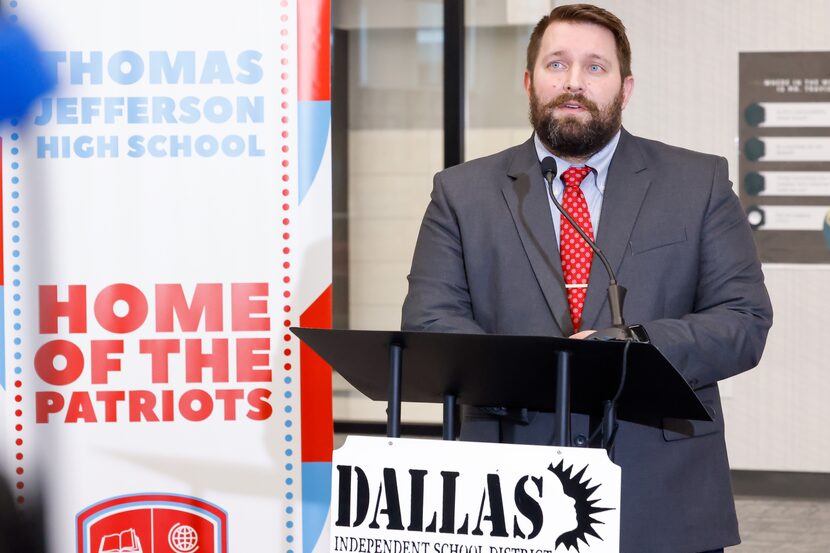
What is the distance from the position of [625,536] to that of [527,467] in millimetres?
491

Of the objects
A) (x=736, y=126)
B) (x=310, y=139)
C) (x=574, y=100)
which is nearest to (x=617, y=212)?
(x=574, y=100)

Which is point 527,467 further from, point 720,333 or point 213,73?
point 213,73

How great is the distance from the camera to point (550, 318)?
1.93 metres

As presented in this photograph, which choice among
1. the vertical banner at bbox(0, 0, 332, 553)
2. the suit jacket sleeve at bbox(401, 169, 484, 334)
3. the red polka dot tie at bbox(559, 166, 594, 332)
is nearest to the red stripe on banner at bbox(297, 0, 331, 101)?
the vertical banner at bbox(0, 0, 332, 553)

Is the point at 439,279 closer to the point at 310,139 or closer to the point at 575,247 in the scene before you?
the point at 575,247

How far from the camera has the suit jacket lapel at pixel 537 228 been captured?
1.92 m

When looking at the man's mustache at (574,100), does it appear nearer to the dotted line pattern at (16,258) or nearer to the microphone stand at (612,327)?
the microphone stand at (612,327)

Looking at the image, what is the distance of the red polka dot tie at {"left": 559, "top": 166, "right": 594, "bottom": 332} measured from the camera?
194 centimetres

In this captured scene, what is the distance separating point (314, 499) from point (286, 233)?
22.3 inches

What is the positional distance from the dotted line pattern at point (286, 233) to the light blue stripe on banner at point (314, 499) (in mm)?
32

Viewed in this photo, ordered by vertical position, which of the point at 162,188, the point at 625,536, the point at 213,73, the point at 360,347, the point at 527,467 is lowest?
the point at 625,536

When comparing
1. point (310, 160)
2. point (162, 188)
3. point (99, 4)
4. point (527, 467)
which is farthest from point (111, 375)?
point (527, 467)

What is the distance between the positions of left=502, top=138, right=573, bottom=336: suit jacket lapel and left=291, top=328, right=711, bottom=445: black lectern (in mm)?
229

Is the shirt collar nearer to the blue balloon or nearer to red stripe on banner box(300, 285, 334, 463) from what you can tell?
red stripe on banner box(300, 285, 334, 463)
